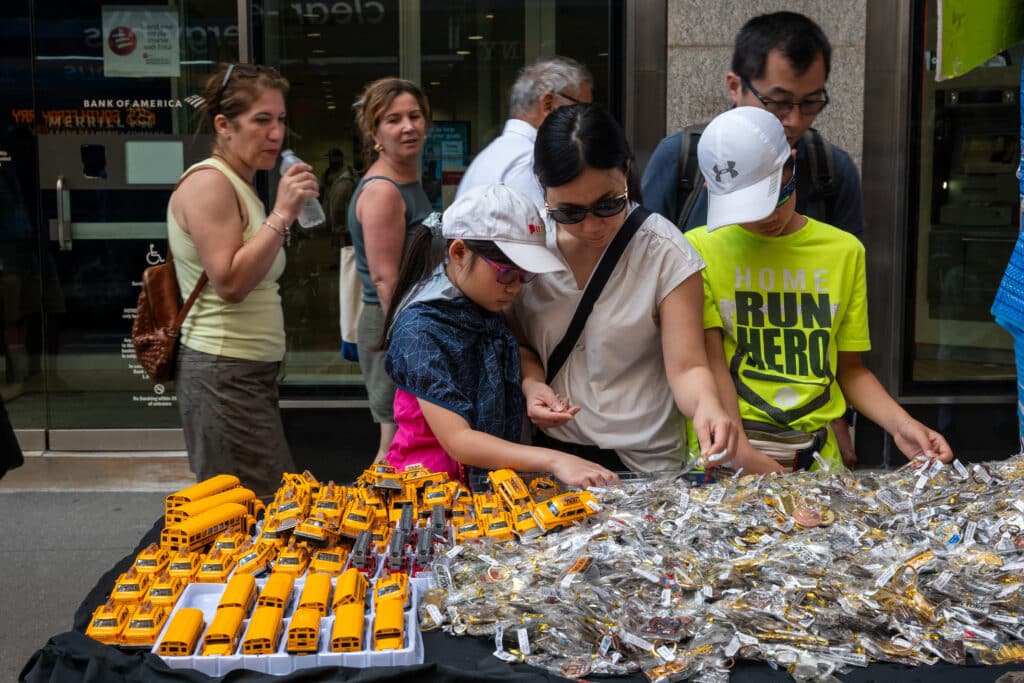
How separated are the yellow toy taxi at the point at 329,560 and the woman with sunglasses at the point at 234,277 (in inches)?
63.3

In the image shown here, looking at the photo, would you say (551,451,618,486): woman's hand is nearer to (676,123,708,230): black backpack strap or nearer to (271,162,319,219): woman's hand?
(676,123,708,230): black backpack strap

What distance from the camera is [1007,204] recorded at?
22.2 feet

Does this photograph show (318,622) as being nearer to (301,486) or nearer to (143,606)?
(143,606)

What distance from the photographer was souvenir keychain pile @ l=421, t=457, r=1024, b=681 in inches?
71.4

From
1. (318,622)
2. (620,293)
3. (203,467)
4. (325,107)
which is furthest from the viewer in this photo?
(325,107)

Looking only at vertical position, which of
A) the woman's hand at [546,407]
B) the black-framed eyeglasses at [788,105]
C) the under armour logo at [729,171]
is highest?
the black-framed eyeglasses at [788,105]

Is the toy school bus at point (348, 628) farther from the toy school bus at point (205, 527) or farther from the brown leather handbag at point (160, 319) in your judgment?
the brown leather handbag at point (160, 319)

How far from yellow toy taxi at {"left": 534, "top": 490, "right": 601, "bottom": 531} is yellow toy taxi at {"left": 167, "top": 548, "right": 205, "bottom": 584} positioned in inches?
25.9

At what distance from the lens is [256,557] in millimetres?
2145

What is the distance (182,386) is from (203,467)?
28 centimetres

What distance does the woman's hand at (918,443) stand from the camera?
8.94ft

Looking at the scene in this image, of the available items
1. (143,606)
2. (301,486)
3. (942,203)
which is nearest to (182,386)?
(301,486)

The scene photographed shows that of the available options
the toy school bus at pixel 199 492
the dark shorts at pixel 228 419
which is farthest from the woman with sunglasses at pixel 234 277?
the toy school bus at pixel 199 492

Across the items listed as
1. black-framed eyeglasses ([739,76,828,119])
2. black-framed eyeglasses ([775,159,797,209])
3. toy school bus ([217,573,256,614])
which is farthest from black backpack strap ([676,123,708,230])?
toy school bus ([217,573,256,614])
